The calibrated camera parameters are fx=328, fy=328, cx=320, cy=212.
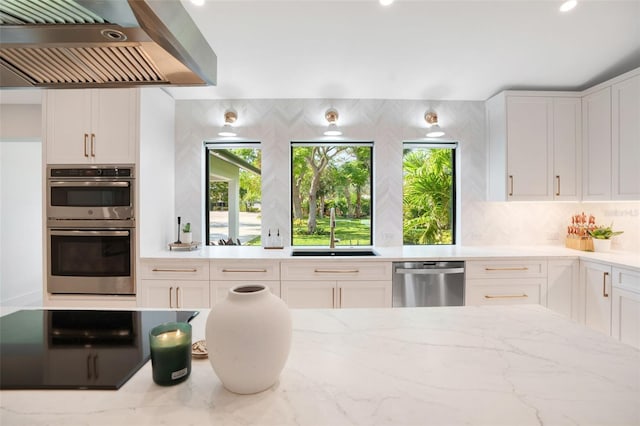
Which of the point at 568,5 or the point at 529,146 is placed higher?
the point at 568,5

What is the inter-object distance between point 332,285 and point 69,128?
8.35 feet

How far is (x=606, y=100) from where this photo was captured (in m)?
2.85

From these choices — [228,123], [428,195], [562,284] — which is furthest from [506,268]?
[228,123]

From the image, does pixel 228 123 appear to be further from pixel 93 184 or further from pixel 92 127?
pixel 93 184

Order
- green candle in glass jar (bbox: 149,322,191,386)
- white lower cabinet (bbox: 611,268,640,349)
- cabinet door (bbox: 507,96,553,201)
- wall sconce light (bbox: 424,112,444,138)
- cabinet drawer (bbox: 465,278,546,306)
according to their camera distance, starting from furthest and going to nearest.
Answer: wall sconce light (bbox: 424,112,444,138), cabinet door (bbox: 507,96,553,201), cabinet drawer (bbox: 465,278,546,306), white lower cabinet (bbox: 611,268,640,349), green candle in glass jar (bbox: 149,322,191,386)

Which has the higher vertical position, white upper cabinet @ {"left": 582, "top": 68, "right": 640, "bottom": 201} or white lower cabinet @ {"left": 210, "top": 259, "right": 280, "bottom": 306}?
white upper cabinet @ {"left": 582, "top": 68, "right": 640, "bottom": 201}

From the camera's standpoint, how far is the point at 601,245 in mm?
2979

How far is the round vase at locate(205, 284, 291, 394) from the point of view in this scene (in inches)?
28.9

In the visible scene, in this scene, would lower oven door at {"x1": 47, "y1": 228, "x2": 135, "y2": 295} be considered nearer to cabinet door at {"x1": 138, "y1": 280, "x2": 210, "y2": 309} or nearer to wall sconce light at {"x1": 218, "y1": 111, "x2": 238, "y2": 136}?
cabinet door at {"x1": 138, "y1": 280, "x2": 210, "y2": 309}

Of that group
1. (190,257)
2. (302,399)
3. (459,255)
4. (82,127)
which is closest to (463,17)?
(459,255)

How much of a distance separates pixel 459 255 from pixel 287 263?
4.86 feet

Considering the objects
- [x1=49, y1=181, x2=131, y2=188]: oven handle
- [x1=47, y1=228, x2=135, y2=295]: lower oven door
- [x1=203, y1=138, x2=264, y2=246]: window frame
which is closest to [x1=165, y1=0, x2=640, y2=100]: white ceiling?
[x1=203, y1=138, x2=264, y2=246]: window frame

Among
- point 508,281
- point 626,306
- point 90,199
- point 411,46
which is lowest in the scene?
point 626,306

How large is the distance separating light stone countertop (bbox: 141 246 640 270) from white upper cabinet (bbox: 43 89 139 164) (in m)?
0.90
